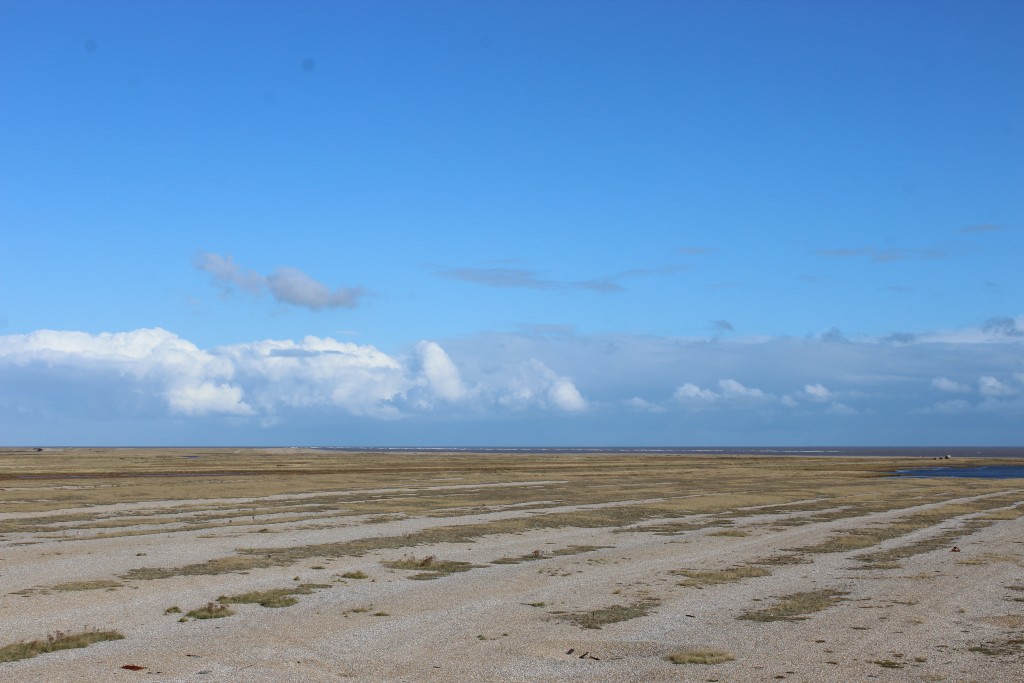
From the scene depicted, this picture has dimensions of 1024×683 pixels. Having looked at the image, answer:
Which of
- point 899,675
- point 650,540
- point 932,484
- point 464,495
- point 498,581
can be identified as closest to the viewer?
point 899,675

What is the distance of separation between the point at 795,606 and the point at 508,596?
242 inches

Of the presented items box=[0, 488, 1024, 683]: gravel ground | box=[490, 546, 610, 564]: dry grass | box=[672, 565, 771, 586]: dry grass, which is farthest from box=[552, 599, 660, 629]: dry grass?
box=[490, 546, 610, 564]: dry grass

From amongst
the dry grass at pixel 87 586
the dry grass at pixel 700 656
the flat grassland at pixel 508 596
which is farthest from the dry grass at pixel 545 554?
the dry grass at pixel 700 656

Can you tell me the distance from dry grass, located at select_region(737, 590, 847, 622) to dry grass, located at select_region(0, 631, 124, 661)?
1185 cm

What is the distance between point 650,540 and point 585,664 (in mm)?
17887

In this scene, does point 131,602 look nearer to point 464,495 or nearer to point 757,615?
point 757,615

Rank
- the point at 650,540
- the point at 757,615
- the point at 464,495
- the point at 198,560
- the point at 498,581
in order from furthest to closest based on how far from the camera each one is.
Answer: the point at 464,495, the point at 650,540, the point at 198,560, the point at 498,581, the point at 757,615

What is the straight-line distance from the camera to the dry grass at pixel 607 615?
17781mm

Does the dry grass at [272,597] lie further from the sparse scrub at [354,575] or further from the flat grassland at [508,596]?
the sparse scrub at [354,575]

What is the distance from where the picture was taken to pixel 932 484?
73.9 metres

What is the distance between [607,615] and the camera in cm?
1847

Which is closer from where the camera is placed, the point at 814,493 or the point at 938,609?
the point at 938,609

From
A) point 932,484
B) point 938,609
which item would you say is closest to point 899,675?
point 938,609

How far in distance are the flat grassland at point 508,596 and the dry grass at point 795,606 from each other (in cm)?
8
